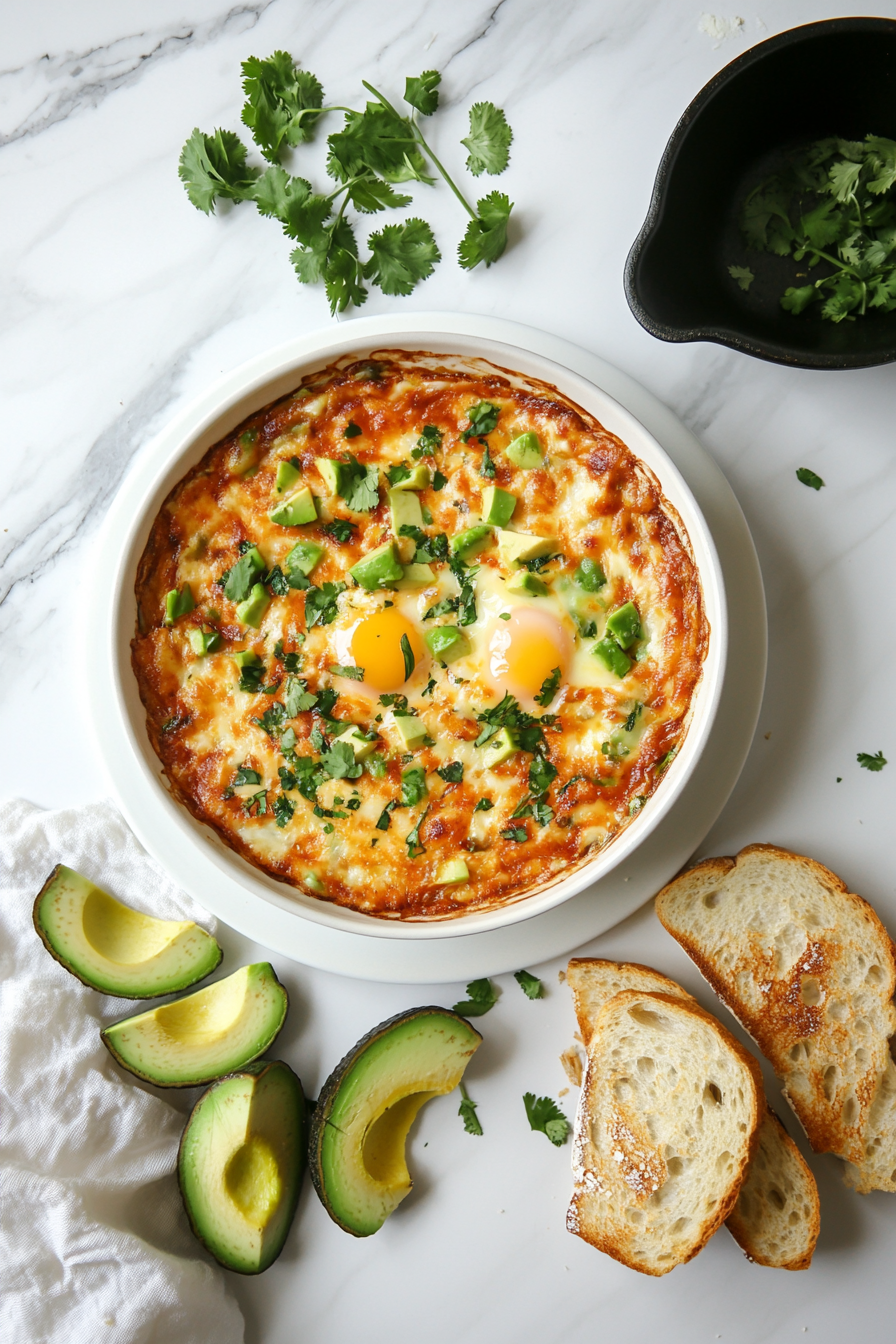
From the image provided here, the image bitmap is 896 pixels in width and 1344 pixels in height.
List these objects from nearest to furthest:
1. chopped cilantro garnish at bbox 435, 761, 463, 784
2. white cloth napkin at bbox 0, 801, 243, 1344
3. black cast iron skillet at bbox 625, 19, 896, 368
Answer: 1. black cast iron skillet at bbox 625, 19, 896, 368
2. chopped cilantro garnish at bbox 435, 761, 463, 784
3. white cloth napkin at bbox 0, 801, 243, 1344

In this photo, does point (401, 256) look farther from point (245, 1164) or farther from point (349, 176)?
point (245, 1164)

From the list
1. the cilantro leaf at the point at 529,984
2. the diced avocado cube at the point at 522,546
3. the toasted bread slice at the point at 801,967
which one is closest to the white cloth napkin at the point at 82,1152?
the cilantro leaf at the point at 529,984

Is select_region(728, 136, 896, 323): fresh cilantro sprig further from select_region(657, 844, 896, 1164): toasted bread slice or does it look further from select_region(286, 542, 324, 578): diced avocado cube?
select_region(657, 844, 896, 1164): toasted bread slice

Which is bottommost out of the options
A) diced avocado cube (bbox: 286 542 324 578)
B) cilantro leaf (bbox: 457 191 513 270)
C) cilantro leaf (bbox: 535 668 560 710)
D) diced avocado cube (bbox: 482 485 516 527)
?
cilantro leaf (bbox: 535 668 560 710)

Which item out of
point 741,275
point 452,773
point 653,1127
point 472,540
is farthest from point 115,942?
point 741,275

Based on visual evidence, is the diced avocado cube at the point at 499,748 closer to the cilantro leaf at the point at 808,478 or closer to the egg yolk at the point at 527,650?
the egg yolk at the point at 527,650

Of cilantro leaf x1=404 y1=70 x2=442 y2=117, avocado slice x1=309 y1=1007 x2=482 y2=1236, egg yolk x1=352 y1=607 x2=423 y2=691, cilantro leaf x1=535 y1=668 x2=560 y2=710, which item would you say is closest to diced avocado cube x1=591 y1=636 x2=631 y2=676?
cilantro leaf x1=535 y1=668 x2=560 y2=710
